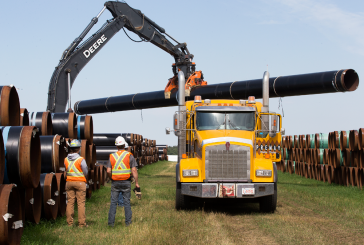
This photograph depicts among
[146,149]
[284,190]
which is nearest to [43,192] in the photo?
[284,190]

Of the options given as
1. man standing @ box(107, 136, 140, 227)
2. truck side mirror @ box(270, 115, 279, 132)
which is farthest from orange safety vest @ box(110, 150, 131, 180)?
truck side mirror @ box(270, 115, 279, 132)

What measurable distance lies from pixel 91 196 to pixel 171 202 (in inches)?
128

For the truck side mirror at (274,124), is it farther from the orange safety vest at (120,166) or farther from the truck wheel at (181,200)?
the orange safety vest at (120,166)

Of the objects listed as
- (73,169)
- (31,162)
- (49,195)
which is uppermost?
(31,162)

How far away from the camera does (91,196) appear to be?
15.4 metres

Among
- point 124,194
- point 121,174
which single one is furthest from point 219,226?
point 121,174

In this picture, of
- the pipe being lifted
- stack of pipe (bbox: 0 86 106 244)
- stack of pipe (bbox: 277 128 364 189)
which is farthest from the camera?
stack of pipe (bbox: 277 128 364 189)

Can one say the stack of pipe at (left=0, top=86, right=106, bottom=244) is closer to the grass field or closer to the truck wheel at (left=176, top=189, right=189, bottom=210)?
the grass field

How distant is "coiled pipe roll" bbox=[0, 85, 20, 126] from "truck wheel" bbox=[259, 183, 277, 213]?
20.6 feet

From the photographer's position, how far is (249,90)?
19.9 meters

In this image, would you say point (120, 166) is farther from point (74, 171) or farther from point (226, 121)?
point (226, 121)

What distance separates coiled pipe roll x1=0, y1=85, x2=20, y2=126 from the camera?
8.50m

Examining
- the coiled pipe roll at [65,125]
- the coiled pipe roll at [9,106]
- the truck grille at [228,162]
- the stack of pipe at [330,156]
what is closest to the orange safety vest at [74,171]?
the coiled pipe roll at [9,106]

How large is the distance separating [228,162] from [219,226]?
7.16ft
